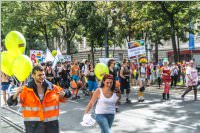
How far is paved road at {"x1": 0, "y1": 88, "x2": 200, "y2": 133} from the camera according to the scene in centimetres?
949

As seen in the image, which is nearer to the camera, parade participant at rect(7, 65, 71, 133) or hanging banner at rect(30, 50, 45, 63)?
parade participant at rect(7, 65, 71, 133)

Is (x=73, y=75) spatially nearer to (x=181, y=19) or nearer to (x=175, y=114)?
(x=175, y=114)

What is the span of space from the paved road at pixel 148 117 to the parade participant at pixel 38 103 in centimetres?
381

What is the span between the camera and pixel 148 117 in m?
11.3

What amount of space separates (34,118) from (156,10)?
842 inches

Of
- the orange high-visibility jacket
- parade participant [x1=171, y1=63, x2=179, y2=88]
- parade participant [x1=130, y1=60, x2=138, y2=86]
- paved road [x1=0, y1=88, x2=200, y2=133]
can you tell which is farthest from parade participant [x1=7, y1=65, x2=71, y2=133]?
parade participant [x1=171, y1=63, x2=179, y2=88]

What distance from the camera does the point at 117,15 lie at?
3109 centimetres

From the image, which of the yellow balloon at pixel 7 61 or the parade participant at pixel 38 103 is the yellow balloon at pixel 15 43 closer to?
the yellow balloon at pixel 7 61

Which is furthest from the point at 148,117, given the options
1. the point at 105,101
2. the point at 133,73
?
the point at 133,73

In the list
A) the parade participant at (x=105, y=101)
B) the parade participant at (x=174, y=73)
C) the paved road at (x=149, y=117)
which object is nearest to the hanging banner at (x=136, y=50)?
the paved road at (x=149, y=117)

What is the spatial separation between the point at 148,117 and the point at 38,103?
6.26 meters

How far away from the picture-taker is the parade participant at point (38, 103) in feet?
18.0

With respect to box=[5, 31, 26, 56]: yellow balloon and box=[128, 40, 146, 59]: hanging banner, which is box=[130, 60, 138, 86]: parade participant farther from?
box=[5, 31, 26, 56]: yellow balloon

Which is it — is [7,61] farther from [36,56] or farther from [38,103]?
[36,56]
